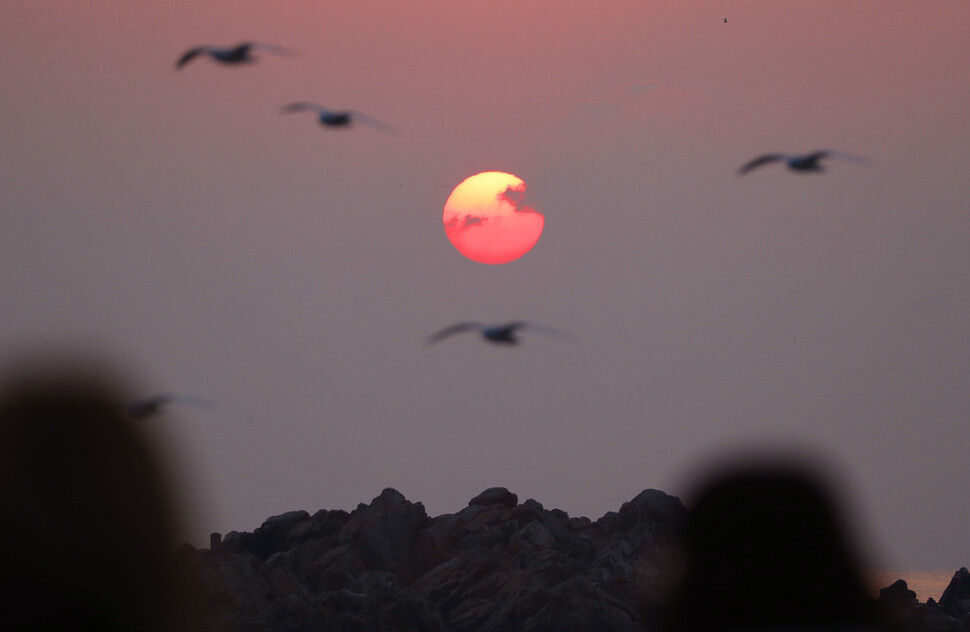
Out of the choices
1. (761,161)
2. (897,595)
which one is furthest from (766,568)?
(761,161)

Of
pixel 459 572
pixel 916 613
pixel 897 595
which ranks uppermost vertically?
pixel 459 572

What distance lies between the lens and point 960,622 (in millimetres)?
88812

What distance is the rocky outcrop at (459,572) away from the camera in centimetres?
7712

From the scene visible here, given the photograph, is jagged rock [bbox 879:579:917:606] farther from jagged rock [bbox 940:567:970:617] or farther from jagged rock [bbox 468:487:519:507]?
jagged rock [bbox 468:487:519:507]

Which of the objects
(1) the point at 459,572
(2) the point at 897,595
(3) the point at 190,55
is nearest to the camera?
(3) the point at 190,55

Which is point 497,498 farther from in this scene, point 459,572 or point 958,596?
point 958,596

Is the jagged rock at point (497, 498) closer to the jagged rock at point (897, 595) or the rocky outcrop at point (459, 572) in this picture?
the rocky outcrop at point (459, 572)

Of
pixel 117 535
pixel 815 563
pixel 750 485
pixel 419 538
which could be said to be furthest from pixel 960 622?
pixel 117 535

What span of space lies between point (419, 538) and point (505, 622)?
16.4m

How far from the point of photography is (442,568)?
8712 centimetres

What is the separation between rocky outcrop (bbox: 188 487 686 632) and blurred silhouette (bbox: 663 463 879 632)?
2.41 metres

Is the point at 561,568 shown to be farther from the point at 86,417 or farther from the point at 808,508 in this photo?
the point at 86,417

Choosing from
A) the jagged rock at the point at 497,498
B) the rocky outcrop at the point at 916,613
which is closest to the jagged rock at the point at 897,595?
the rocky outcrop at the point at 916,613

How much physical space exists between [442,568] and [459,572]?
5.29ft
